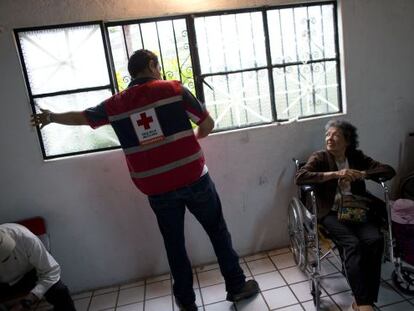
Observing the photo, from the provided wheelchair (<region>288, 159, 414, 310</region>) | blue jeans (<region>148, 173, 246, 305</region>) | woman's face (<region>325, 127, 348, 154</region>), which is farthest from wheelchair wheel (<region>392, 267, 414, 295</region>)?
blue jeans (<region>148, 173, 246, 305</region>)

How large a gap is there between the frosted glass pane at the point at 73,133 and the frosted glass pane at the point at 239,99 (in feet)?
2.26

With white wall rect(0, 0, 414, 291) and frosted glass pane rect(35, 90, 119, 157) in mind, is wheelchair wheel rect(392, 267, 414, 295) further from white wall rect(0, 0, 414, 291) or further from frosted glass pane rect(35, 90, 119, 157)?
frosted glass pane rect(35, 90, 119, 157)

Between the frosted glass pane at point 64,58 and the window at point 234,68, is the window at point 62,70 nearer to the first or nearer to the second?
the frosted glass pane at point 64,58

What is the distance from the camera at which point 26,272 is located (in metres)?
1.84

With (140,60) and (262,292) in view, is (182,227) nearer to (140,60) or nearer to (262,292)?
(262,292)

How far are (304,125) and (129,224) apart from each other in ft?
4.56

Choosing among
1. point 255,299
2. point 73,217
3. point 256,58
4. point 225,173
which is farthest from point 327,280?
point 73,217

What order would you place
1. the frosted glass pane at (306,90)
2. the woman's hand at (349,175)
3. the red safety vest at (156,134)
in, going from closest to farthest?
the red safety vest at (156,134), the woman's hand at (349,175), the frosted glass pane at (306,90)

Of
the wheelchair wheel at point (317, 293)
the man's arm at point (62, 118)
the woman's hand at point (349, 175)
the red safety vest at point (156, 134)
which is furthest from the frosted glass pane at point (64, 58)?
the wheelchair wheel at point (317, 293)

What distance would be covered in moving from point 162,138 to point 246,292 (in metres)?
1.06

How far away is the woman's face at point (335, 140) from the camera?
6.54 ft

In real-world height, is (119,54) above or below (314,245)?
above

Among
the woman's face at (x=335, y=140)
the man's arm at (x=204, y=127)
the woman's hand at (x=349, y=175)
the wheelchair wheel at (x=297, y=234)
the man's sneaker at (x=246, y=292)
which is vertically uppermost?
the man's arm at (x=204, y=127)

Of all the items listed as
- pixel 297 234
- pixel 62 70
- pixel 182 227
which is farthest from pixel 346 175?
pixel 62 70
